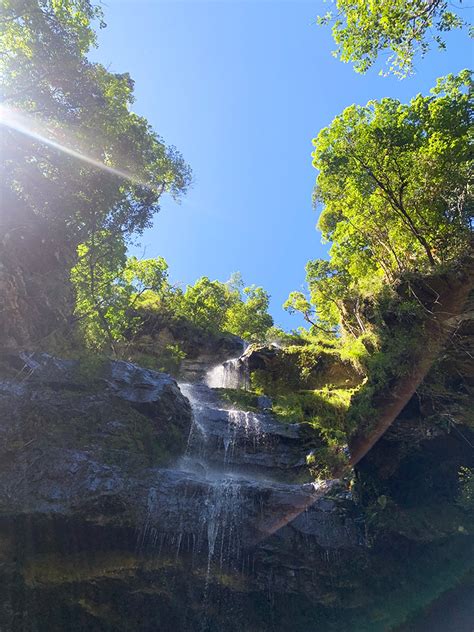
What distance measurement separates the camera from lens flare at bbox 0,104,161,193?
45.3 feet

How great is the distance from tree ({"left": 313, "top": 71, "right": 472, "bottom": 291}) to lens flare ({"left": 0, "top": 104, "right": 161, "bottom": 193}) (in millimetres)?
10530

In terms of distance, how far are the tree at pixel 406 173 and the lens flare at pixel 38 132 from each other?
34.5 ft

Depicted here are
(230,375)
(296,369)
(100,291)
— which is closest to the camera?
(100,291)

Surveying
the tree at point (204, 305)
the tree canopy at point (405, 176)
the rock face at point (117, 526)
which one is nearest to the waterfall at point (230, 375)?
the tree at point (204, 305)

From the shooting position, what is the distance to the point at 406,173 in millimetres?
17234

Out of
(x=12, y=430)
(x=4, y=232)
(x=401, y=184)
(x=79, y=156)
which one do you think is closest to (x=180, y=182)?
(x=79, y=156)

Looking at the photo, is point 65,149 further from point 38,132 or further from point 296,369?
point 296,369

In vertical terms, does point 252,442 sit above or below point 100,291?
below

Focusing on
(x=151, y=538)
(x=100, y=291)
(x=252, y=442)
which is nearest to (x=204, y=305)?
(x=100, y=291)

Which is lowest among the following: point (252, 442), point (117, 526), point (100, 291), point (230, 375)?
point (117, 526)

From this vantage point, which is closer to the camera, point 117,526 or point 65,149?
point 117,526

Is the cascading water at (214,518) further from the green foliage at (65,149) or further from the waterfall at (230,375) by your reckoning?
the waterfall at (230,375)

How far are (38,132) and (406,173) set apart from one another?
1546 centimetres

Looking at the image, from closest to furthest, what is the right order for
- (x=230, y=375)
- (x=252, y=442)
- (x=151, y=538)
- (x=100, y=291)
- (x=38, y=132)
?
(x=151, y=538) < (x=38, y=132) < (x=252, y=442) < (x=100, y=291) < (x=230, y=375)
